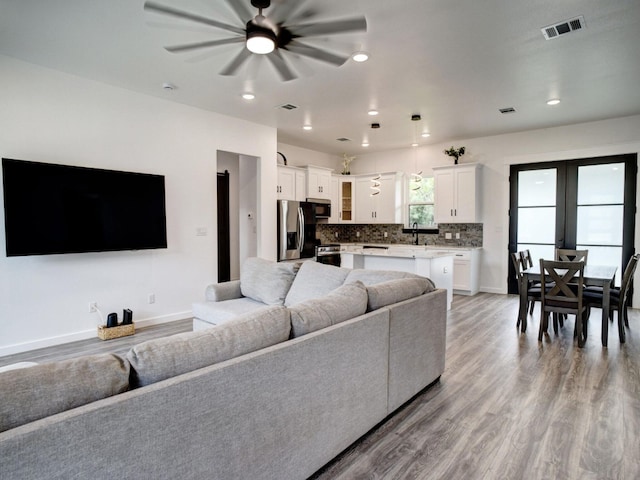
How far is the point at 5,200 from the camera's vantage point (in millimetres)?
3438

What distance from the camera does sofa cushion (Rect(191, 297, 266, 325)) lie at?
328 cm

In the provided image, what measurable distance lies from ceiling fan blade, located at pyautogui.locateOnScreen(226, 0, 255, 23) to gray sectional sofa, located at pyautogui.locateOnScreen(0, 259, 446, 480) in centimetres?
202

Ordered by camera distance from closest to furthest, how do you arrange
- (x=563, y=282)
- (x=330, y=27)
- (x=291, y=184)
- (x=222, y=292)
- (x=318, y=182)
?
(x=330, y=27) < (x=222, y=292) < (x=563, y=282) < (x=291, y=184) < (x=318, y=182)

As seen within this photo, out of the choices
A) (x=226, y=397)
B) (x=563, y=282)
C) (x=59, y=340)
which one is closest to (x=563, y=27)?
(x=563, y=282)

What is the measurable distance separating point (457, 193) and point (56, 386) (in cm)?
690

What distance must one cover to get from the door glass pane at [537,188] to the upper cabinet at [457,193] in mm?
722

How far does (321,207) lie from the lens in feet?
24.8

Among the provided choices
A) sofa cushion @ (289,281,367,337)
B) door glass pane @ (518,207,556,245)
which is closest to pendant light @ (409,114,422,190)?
door glass pane @ (518,207,556,245)

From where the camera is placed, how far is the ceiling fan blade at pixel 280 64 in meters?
2.82

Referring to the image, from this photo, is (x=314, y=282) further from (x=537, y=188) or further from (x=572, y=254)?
(x=537, y=188)

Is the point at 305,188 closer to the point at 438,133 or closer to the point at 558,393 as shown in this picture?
the point at 438,133

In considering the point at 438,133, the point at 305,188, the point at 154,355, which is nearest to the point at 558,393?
the point at 154,355

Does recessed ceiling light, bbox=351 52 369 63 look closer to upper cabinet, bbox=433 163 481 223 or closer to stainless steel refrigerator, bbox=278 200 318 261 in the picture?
stainless steel refrigerator, bbox=278 200 318 261

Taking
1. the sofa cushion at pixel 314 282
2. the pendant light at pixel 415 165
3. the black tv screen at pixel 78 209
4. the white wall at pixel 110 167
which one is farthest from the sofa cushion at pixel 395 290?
the pendant light at pixel 415 165
